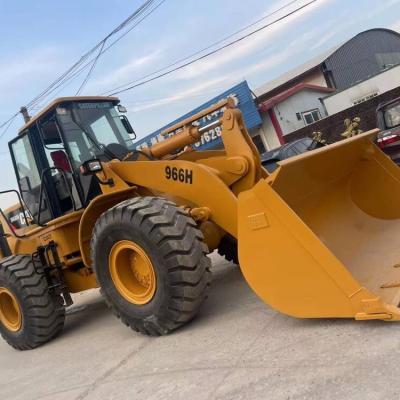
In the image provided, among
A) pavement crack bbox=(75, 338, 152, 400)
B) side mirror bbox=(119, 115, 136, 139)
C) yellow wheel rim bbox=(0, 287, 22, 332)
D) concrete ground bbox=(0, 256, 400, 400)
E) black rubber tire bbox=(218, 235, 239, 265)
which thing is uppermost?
side mirror bbox=(119, 115, 136, 139)

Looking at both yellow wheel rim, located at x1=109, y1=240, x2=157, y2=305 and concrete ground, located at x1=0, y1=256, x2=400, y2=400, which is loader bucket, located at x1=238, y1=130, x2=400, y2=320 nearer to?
concrete ground, located at x1=0, y1=256, x2=400, y2=400

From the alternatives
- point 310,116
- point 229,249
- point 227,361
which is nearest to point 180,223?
point 227,361

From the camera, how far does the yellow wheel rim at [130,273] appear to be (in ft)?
16.0

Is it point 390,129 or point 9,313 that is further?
point 390,129

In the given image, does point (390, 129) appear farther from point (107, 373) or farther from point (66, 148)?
point (107, 373)

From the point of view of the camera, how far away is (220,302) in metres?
5.44


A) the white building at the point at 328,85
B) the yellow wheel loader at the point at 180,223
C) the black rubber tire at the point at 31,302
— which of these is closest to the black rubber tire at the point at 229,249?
the yellow wheel loader at the point at 180,223

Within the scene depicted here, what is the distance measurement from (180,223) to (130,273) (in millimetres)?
934

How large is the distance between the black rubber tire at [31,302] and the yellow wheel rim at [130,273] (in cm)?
152

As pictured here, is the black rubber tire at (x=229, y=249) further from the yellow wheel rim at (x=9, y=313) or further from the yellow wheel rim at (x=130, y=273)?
the yellow wheel rim at (x=9, y=313)

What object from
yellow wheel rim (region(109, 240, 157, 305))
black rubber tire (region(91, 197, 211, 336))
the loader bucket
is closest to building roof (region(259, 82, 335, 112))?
the loader bucket

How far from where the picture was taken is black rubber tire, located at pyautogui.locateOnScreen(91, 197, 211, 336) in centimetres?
450

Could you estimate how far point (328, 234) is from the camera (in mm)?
4730

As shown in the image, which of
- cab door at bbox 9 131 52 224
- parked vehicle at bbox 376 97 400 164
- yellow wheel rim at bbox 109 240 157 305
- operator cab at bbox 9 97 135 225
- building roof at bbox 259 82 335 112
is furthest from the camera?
building roof at bbox 259 82 335 112
